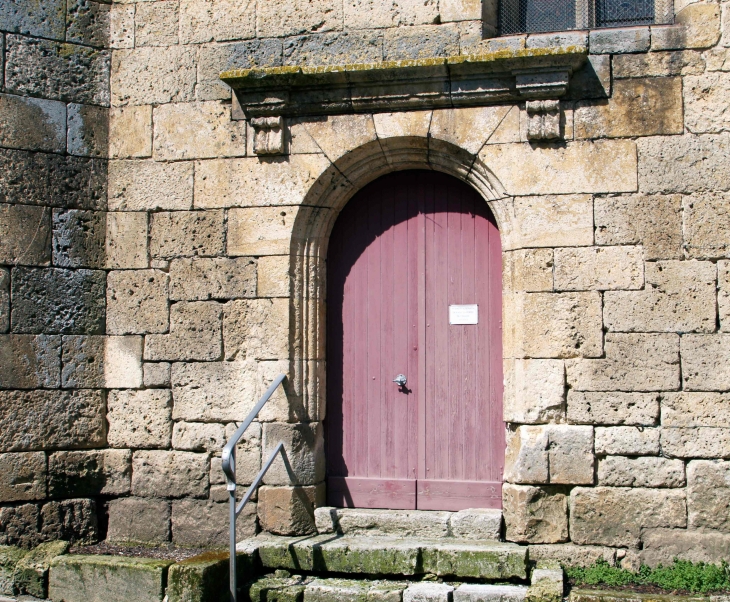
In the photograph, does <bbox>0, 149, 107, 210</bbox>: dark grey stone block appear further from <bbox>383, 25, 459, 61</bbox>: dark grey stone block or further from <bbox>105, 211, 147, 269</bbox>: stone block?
<bbox>383, 25, 459, 61</bbox>: dark grey stone block

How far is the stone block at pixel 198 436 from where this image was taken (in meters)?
5.22

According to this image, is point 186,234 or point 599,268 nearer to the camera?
point 599,268

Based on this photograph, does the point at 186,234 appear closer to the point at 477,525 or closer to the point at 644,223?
the point at 477,525

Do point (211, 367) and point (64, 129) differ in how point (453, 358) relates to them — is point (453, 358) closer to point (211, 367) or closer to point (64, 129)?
point (211, 367)

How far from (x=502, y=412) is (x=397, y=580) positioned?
4.02ft

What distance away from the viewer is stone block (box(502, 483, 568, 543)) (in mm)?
4801

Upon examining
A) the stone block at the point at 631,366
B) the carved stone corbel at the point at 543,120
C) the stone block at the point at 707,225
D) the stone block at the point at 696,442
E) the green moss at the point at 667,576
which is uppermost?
the carved stone corbel at the point at 543,120

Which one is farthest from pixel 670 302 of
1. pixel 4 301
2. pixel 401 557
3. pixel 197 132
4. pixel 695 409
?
pixel 4 301

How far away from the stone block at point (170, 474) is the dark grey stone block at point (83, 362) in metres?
0.56

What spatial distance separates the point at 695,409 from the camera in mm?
4688

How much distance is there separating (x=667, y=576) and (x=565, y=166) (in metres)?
2.39

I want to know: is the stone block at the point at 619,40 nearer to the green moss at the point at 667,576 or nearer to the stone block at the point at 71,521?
the green moss at the point at 667,576

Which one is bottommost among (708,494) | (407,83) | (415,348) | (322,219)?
(708,494)

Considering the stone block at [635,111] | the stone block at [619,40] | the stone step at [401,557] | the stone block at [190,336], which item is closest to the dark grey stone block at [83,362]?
the stone block at [190,336]
